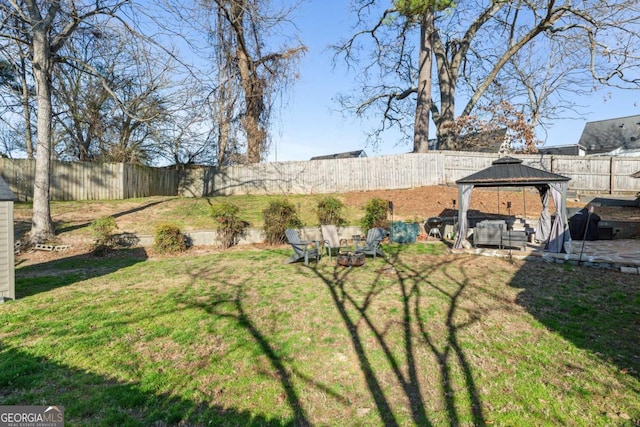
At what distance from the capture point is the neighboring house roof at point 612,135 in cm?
2868

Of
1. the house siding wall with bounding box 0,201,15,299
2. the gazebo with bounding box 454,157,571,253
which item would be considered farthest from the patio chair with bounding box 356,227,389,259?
the house siding wall with bounding box 0,201,15,299

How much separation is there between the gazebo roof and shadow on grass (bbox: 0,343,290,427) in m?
8.29

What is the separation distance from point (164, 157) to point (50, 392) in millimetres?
18360

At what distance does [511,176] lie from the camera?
8.40 m

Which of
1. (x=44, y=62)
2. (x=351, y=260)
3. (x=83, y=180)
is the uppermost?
(x=44, y=62)

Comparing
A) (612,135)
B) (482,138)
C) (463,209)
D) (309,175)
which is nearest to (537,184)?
(463,209)

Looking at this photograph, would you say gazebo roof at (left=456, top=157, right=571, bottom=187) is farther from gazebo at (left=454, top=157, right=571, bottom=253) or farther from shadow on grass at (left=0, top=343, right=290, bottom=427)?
shadow on grass at (left=0, top=343, right=290, bottom=427)

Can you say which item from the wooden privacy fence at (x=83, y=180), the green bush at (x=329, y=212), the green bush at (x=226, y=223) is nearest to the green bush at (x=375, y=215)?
the green bush at (x=329, y=212)

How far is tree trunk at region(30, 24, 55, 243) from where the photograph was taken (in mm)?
8641

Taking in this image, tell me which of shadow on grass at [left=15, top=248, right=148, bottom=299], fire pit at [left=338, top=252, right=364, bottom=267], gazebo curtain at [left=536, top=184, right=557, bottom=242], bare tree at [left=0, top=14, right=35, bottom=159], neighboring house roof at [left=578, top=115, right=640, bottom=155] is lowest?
shadow on grass at [left=15, top=248, right=148, bottom=299]

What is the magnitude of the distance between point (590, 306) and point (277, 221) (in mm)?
7538

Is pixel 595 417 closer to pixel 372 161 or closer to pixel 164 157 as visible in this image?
pixel 372 161

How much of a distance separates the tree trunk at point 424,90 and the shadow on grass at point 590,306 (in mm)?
11064

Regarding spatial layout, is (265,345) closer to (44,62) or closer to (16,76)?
(44,62)
